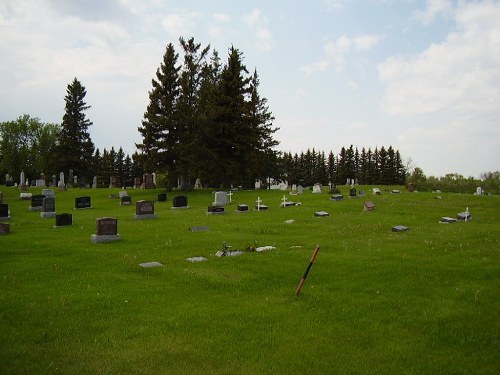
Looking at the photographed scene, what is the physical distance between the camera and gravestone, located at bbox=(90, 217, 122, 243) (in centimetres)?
1639

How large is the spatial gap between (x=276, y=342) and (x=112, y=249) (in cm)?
939

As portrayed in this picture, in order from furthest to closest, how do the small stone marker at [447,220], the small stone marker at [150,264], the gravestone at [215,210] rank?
1. the gravestone at [215,210]
2. the small stone marker at [447,220]
3. the small stone marker at [150,264]

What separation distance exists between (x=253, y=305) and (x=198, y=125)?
3463 cm

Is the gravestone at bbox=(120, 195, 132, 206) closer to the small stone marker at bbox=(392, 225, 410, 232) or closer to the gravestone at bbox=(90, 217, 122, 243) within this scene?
the gravestone at bbox=(90, 217, 122, 243)

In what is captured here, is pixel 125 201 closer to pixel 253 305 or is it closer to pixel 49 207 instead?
pixel 49 207

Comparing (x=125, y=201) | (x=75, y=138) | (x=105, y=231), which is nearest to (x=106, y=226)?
(x=105, y=231)

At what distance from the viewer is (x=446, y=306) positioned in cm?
902

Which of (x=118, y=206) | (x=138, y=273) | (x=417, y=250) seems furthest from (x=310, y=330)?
(x=118, y=206)

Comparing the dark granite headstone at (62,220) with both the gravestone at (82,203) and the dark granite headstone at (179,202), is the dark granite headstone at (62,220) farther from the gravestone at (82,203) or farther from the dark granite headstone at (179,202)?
the gravestone at (82,203)

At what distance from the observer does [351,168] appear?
92938 millimetres

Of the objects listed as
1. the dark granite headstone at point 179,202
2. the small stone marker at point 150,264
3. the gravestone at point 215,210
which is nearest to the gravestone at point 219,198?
the dark granite headstone at point 179,202

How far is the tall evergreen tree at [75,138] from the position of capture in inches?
2486

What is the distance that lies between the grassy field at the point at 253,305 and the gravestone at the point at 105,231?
1.12ft

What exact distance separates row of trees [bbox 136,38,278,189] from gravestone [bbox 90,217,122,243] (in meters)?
23.7
